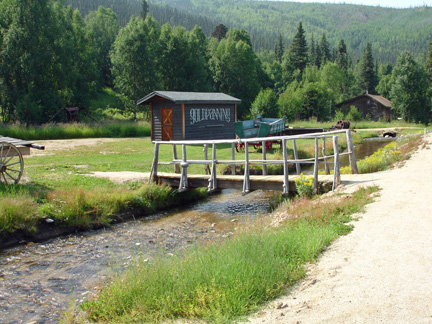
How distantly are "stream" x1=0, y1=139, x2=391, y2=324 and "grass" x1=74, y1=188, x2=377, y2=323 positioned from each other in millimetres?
823

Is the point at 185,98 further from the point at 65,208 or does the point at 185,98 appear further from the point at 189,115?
the point at 65,208

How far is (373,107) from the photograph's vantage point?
64.5 m

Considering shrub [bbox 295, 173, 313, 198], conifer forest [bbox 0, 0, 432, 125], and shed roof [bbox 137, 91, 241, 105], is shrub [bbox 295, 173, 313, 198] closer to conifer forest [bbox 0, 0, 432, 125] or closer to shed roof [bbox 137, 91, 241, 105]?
shed roof [bbox 137, 91, 241, 105]

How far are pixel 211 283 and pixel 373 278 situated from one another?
206cm

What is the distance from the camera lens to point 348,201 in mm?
8836

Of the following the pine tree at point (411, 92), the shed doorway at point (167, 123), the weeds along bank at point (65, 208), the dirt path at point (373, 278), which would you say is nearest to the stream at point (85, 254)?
the weeds along bank at point (65, 208)

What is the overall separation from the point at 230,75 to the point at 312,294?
53636 millimetres

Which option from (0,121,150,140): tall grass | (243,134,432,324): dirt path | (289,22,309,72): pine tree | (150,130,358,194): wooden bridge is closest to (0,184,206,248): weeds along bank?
(150,130,358,194): wooden bridge

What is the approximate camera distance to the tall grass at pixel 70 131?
2581 centimetres

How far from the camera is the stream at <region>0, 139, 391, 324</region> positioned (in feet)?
21.5

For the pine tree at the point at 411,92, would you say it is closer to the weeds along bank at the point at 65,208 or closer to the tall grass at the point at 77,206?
the tall grass at the point at 77,206

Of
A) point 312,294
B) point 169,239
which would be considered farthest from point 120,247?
point 312,294

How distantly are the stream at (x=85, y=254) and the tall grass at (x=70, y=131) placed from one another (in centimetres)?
1698

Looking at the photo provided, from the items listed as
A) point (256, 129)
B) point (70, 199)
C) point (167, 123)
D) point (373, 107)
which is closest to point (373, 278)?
point (70, 199)
